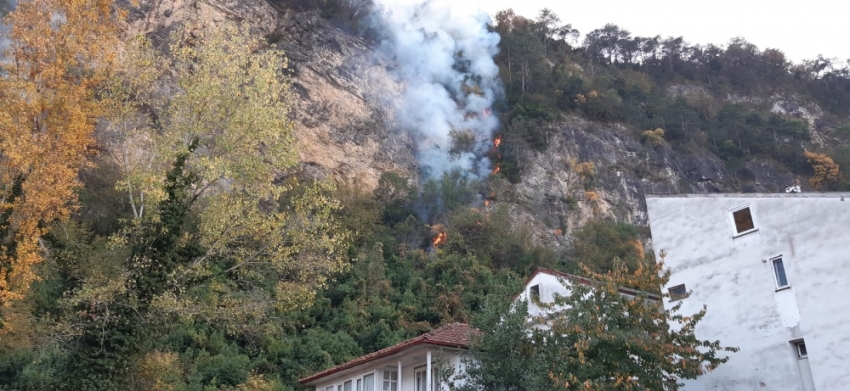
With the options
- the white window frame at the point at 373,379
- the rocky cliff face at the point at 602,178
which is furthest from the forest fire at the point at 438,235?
the white window frame at the point at 373,379

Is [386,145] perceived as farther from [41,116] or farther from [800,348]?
[800,348]

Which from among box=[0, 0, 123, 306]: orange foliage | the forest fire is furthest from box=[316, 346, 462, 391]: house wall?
the forest fire

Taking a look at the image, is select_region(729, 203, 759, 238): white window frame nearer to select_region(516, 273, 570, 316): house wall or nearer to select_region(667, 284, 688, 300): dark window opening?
select_region(667, 284, 688, 300): dark window opening

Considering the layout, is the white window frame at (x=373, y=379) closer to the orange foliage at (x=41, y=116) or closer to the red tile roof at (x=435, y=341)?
the red tile roof at (x=435, y=341)

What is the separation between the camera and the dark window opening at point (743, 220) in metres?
17.5

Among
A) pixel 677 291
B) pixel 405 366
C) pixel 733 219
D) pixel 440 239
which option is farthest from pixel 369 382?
pixel 440 239

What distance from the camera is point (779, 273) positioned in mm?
16594

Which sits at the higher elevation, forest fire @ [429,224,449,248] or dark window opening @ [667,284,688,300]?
forest fire @ [429,224,449,248]

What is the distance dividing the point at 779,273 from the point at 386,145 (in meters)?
41.5

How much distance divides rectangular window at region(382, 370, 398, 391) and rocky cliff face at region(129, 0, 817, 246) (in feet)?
97.2

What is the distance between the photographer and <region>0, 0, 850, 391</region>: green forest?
1487cm

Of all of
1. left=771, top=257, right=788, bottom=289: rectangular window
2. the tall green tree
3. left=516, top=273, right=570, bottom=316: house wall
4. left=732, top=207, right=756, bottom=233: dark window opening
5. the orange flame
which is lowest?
the tall green tree

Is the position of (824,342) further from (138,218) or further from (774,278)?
(138,218)

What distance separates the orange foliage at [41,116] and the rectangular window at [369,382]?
1053cm
